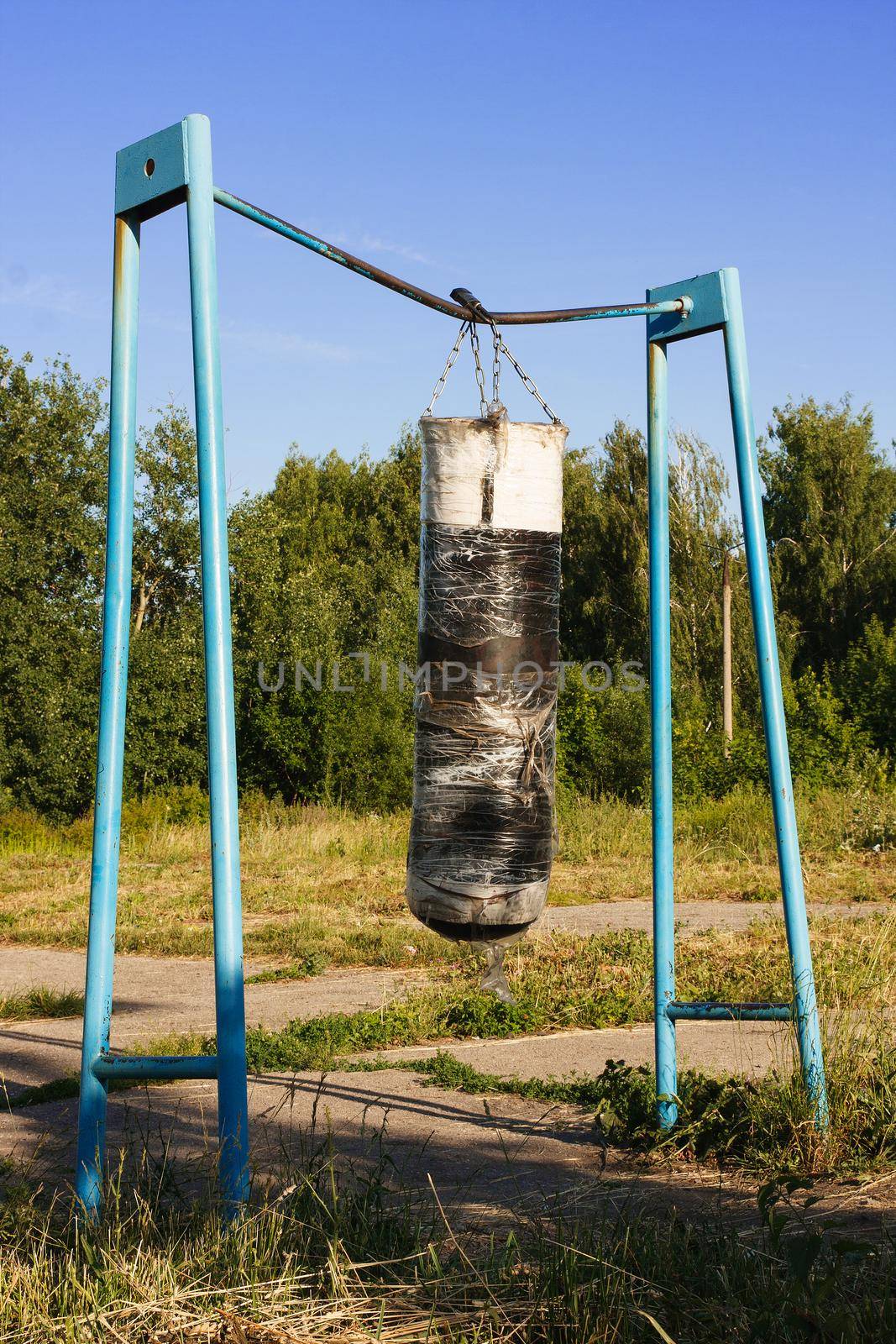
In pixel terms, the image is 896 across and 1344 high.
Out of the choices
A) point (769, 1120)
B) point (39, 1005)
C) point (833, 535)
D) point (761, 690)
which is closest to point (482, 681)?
point (761, 690)

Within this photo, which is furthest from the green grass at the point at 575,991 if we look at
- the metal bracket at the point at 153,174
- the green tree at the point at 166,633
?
the green tree at the point at 166,633

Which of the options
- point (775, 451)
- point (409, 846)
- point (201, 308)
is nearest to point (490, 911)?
point (409, 846)

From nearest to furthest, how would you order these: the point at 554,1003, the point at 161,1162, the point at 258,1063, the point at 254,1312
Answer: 1. the point at 254,1312
2. the point at 161,1162
3. the point at 258,1063
4. the point at 554,1003

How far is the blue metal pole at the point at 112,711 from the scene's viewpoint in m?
3.54

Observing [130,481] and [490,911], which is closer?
[130,481]

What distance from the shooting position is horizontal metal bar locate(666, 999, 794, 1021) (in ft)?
14.0

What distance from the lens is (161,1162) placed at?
404 centimetres

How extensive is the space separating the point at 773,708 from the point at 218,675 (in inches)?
83.3

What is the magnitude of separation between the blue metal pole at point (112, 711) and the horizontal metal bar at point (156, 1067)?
0.18ft

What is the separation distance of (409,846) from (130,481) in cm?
181

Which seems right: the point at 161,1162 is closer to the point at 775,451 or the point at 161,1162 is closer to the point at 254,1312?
the point at 254,1312

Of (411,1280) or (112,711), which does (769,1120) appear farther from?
(112,711)

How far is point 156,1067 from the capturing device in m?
3.40

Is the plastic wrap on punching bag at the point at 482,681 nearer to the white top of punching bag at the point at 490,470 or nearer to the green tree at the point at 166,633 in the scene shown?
the white top of punching bag at the point at 490,470
